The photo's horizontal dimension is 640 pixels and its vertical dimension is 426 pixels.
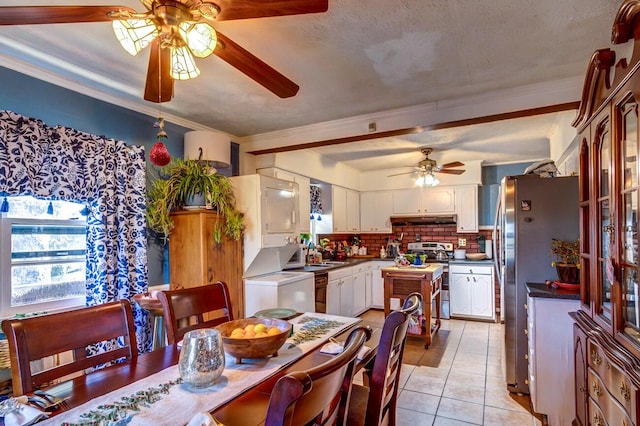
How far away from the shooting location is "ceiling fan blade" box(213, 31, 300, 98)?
1.52 meters

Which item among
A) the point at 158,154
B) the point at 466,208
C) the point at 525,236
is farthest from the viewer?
the point at 466,208

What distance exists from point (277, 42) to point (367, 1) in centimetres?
61

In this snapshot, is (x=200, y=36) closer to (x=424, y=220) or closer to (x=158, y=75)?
(x=158, y=75)

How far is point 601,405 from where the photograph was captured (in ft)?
4.99

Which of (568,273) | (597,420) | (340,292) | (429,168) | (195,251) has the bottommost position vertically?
(340,292)

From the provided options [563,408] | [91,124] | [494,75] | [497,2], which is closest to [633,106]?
[497,2]

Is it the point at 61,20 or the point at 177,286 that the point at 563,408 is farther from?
the point at 61,20

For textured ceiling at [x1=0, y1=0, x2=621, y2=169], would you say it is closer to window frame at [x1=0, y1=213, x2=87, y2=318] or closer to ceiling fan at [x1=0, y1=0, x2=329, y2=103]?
ceiling fan at [x1=0, y1=0, x2=329, y2=103]

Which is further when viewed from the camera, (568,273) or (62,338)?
(568,273)

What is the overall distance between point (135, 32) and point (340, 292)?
3.95 m

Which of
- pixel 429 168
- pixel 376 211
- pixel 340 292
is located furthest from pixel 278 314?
pixel 376 211

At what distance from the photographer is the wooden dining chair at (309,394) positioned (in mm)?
720

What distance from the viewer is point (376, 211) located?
6312 millimetres

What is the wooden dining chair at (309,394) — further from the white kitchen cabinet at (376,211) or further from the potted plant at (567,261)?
the white kitchen cabinet at (376,211)
